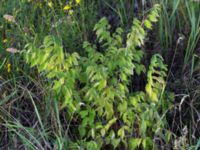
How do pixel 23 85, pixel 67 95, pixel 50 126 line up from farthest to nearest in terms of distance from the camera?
pixel 23 85 < pixel 50 126 < pixel 67 95

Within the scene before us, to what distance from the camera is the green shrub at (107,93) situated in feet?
7.25

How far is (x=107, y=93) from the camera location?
2.22 meters

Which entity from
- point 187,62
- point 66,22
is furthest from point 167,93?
point 66,22

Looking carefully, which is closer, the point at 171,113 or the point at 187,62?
the point at 171,113

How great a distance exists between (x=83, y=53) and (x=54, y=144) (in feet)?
1.96

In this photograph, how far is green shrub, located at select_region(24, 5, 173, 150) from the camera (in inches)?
87.0

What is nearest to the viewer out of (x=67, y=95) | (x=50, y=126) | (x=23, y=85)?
(x=67, y=95)

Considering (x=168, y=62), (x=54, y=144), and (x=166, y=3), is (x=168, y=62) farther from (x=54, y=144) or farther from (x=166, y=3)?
(x=54, y=144)

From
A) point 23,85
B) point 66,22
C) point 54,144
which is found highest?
point 66,22

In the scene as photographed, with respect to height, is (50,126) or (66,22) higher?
(66,22)

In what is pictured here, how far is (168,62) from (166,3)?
32cm

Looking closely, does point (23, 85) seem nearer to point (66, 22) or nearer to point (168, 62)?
point (66, 22)

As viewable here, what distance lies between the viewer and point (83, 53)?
2.65 meters

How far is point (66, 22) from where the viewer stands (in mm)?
2660
